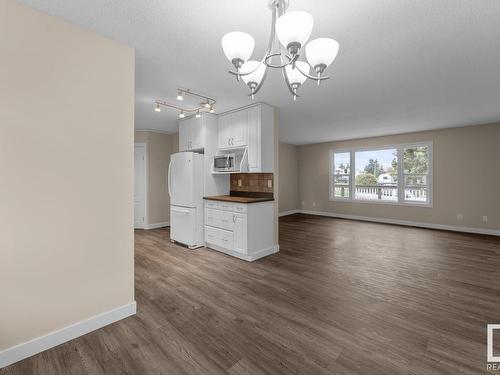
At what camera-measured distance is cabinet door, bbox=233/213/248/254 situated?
3761 millimetres

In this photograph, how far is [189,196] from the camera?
438 cm

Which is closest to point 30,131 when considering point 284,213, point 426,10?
point 426,10

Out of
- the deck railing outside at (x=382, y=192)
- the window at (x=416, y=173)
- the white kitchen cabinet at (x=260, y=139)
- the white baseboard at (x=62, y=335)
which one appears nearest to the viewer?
the white baseboard at (x=62, y=335)

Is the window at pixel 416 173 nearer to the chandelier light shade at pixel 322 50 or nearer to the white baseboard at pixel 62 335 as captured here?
the chandelier light shade at pixel 322 50

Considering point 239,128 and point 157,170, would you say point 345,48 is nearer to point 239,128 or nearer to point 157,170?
point 239,128

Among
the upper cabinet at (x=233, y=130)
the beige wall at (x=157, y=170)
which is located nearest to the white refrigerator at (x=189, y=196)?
the upper cabinet at (x=233, y=130)

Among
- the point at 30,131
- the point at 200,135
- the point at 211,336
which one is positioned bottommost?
the point at 211,336

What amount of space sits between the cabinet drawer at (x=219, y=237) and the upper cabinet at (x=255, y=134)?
118 cm

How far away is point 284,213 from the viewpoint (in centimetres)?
841

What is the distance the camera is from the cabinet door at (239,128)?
4125 mm

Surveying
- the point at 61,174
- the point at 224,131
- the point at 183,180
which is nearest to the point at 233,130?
the point at 224,131

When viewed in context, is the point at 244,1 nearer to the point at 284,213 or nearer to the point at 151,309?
the point at 151,309

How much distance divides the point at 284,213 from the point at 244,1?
23.7 feet

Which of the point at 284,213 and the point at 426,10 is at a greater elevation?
the point at 426,10
